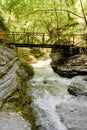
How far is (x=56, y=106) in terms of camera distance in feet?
32.3

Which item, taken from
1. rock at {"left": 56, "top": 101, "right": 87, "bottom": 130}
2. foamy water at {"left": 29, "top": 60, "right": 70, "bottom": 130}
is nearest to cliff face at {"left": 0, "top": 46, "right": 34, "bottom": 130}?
foamy water at {"left": 29, "top": 60, "right": 70, "bottom": 130}

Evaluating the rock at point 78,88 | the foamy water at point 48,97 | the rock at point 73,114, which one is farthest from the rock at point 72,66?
the rock at point 73,114

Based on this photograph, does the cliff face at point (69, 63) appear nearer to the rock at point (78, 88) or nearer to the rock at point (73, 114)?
the rock at point (78, 88)

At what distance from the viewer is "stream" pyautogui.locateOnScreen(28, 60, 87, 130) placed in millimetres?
8089

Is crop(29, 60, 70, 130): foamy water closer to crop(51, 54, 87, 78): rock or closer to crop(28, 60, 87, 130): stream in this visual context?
crop(28, 60, 87, 130): stream

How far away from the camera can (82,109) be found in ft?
30.6

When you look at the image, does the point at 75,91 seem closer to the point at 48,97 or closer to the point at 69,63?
the point at 48,97

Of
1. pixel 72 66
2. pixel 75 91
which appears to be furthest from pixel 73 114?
pixel 72 66

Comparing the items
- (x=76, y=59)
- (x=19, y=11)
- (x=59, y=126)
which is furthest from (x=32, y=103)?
(x=19, y=11)

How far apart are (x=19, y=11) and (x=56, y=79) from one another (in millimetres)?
10049

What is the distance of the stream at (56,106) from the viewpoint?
809cm

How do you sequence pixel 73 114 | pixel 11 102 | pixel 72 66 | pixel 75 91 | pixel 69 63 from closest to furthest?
pixel 11 102 < pixel 73 114 < pixel 75 91 < pixel 72 66 < pixel 69 63

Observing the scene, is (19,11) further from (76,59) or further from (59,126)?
(59,126)

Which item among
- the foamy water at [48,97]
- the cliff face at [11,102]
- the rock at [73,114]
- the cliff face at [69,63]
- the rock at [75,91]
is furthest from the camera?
the cliff face at [69,63]
